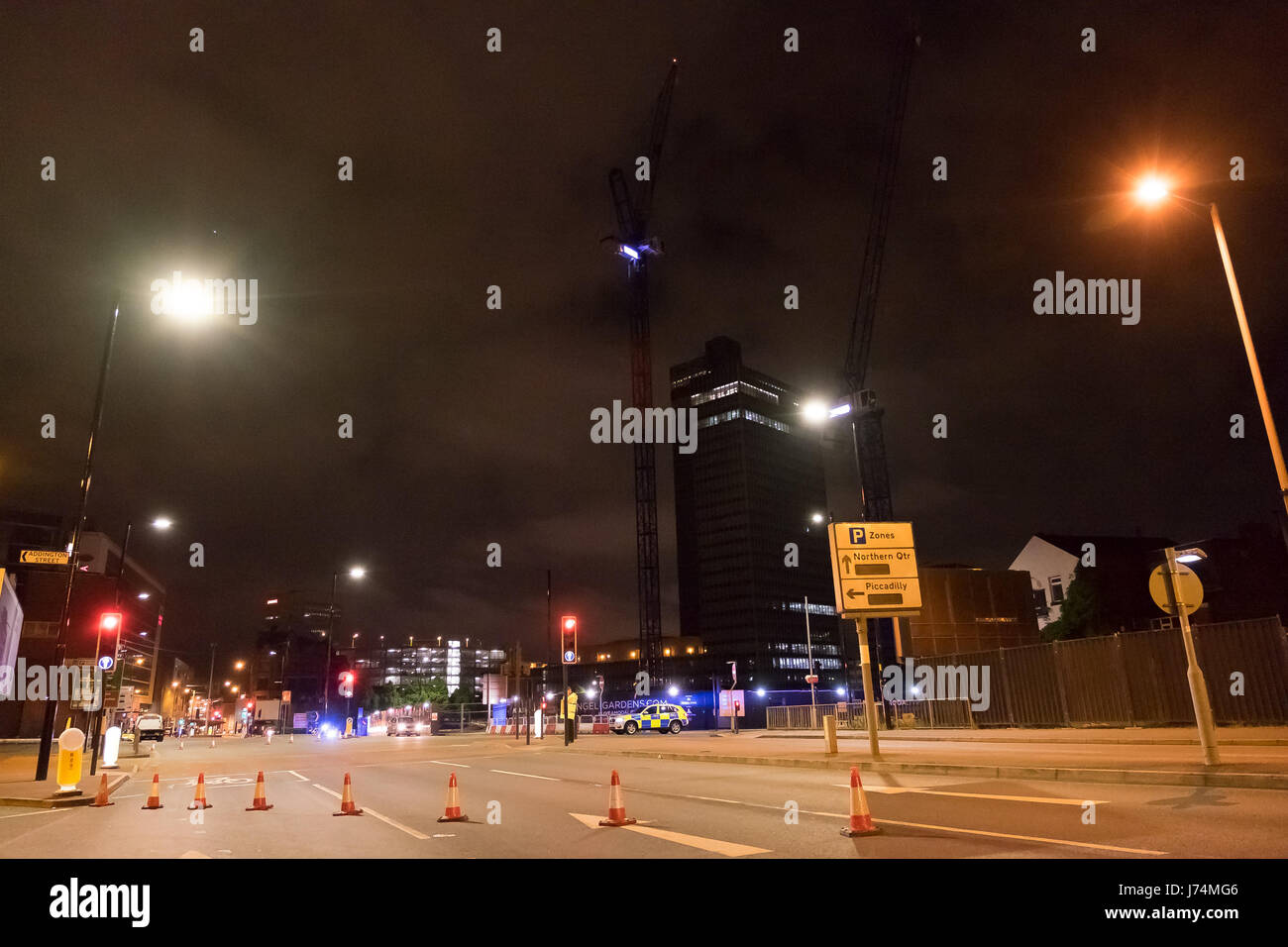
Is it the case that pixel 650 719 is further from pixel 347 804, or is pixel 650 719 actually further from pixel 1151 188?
pixel 1151 188

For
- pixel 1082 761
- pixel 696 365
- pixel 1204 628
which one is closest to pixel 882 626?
pixel 1204 628

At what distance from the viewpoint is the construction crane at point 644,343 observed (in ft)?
311

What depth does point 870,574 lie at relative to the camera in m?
19.2

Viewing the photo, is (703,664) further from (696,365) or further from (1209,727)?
(1209,727)

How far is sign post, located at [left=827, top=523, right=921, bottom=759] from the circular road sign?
666 centimetres

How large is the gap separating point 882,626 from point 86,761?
239ft

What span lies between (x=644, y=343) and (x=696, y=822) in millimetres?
96784

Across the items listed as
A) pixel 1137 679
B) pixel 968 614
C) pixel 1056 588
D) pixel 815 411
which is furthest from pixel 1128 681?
pixel 1056 588

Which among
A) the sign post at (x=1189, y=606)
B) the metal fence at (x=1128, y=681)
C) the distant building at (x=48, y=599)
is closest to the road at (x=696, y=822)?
the sign post at (x=1189, y=606)

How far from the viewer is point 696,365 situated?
19075 cm

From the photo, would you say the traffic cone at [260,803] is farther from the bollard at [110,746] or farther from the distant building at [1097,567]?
the distant building at [1097,567]

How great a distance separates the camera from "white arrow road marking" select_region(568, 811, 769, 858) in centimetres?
742

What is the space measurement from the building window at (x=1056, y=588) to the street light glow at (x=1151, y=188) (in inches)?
2175
